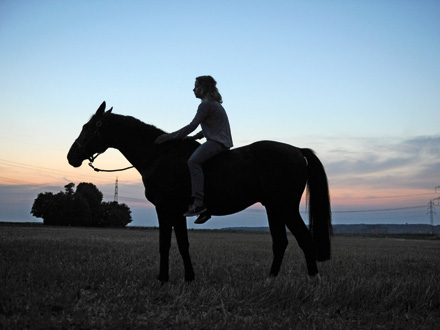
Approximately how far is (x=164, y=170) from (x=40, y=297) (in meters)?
2.80

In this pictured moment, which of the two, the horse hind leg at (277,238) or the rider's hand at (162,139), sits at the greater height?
the rider's hand at (162,139)

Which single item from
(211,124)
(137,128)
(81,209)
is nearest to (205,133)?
(211,124)

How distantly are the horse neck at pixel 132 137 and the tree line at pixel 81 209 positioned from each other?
7367 centimetres

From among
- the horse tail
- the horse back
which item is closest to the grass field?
the horse tail

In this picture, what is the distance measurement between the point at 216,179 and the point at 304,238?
1902mm

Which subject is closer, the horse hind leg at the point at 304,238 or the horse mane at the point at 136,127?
the horse hind leg at the point at 304,238

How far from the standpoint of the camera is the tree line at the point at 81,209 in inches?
2990

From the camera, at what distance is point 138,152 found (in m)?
6.94

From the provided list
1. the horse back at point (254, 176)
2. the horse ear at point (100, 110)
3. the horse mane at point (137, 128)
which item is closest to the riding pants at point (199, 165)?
the horse back at point (254, 176)

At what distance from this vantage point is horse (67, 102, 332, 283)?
6.54m

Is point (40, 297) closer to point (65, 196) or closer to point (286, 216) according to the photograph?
point (286, 216)

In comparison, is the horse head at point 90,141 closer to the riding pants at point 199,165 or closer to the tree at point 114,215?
the riding pants at point 199,165

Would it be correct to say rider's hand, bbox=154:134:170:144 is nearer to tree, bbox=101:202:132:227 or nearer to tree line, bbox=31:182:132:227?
tree line, bbox=31:182:132:227

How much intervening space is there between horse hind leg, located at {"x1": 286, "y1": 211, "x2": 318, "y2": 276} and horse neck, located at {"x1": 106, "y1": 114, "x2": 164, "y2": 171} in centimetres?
285
